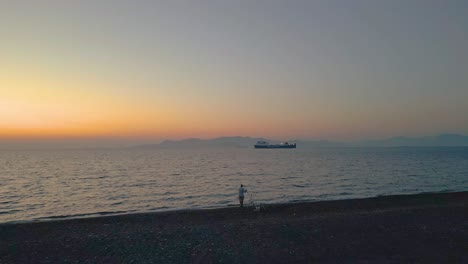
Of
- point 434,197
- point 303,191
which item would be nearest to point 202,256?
point 434,197

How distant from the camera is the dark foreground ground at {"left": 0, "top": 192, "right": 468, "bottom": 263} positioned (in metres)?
12.6

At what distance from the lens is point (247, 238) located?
49.4 feet

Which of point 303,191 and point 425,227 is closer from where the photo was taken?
point 425,227

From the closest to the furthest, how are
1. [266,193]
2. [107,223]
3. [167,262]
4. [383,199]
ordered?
[167,262], [107,223], [383,199], [266,193]

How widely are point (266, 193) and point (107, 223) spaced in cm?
2144

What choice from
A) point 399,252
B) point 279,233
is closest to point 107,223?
point 279,233

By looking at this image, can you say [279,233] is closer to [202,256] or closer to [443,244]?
[202,256]

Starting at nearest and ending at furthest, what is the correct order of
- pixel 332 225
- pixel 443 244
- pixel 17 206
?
pixel 443 244, pixel 332 225, pixel 17 206

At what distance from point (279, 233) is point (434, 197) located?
2028 cm

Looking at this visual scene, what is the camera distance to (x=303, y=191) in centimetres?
3872

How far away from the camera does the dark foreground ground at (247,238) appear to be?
12648 mm

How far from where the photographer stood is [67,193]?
39406 mm

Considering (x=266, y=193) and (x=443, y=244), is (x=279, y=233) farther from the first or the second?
(x=266, y=193)

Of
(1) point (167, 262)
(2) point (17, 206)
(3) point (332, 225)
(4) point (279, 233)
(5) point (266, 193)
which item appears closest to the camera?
(1) point (167, 262)
